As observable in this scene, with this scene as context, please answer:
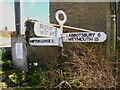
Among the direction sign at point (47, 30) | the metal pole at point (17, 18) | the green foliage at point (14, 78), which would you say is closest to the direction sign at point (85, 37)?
the direction sign at point (47, 30)

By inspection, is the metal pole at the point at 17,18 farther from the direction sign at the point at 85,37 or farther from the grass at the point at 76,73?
the direction sign at the point at 85,37

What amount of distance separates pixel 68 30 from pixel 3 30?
2.95ft

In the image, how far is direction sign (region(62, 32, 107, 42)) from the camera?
11.3ft

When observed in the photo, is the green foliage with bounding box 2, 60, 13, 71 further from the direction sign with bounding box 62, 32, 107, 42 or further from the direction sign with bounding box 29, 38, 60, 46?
the direction sign with bounding box 62, 32, 107, 42

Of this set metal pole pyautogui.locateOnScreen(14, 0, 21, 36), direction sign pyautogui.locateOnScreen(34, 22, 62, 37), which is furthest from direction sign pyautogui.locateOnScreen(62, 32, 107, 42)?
metal pole pyautogui.locateOnScreen(14, 0, 21, 36)

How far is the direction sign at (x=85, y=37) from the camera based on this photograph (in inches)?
136

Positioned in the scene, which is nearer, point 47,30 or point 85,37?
point 85,37

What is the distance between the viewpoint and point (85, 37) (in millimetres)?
3498

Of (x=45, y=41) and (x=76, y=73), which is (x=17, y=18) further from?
(x=76, y=73)

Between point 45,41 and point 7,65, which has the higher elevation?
point 45,41

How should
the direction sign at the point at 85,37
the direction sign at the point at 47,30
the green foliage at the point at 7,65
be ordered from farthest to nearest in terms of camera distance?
the green foliage at the point at 7,65, the direction sign at the point at 47,30, the direction sign at the point at 85,37

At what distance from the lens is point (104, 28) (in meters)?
3.65

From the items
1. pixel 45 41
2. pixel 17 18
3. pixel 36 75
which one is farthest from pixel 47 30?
pixel 36 75

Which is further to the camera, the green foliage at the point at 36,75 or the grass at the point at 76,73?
the green foliage at the point at 36,75
